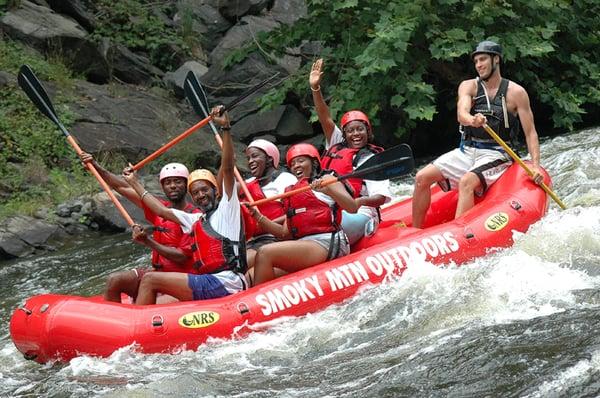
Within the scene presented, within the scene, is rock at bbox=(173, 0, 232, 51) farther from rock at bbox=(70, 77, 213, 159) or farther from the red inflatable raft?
the red inflatable raft

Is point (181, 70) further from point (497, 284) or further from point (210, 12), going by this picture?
point (497, 284)

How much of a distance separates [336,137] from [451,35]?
400 centimetres

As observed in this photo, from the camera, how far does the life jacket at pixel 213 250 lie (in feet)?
17.7

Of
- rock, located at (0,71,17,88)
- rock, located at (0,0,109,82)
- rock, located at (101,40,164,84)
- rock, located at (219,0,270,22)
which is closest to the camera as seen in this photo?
rock, located at (0,71,17,88)

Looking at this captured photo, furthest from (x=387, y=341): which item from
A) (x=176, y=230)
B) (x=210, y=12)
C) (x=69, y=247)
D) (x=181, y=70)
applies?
(x=210, y=12)

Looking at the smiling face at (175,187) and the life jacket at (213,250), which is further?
the smiling face at (175,187)

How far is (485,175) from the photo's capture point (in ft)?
20.5

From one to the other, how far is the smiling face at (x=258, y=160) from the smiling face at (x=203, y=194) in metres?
0.76

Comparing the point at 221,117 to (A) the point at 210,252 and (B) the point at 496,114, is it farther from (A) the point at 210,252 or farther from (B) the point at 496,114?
(B) the point at 496,114

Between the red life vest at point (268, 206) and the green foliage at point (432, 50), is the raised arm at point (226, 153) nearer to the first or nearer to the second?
the red life vest at point (268, 206)

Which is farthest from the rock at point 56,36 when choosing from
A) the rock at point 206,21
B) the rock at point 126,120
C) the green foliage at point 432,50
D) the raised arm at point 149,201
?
the raised arm at point 149,201

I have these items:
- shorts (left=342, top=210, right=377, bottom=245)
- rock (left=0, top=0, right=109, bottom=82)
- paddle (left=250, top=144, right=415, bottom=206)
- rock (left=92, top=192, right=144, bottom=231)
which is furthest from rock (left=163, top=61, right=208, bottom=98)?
paddle (left=250, top=144, right=415, bottom=206)

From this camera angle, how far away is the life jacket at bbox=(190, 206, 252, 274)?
212 inches

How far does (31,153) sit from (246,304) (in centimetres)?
662
